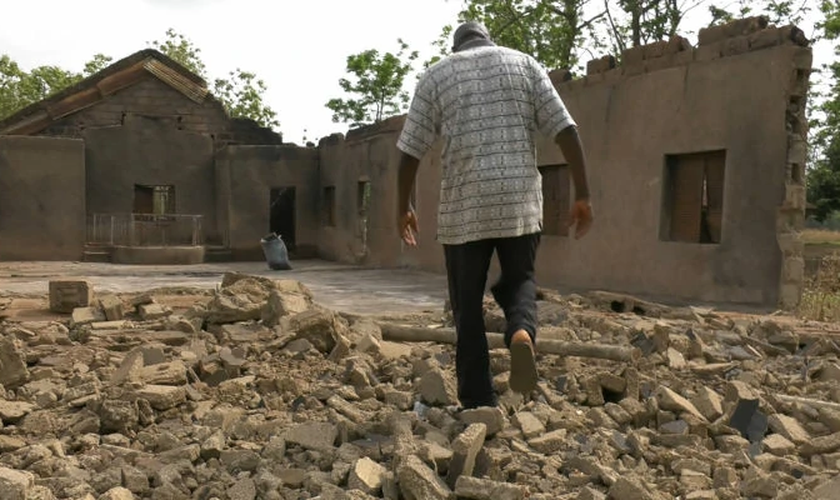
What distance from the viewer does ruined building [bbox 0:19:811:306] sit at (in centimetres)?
731

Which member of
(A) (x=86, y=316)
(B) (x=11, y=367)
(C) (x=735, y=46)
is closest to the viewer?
(B) (x=11, y=367)

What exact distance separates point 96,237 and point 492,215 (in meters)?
16.2

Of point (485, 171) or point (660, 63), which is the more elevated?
point (660, 63)

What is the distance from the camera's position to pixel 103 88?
18328 mm

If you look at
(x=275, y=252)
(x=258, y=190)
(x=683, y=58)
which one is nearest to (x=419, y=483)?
(x=683, y=58)

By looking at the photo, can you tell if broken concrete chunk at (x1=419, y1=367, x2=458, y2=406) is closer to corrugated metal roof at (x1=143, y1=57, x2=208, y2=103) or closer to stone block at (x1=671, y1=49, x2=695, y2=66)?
stone block at (x1=671, y1=49, x2=695, y2=66)

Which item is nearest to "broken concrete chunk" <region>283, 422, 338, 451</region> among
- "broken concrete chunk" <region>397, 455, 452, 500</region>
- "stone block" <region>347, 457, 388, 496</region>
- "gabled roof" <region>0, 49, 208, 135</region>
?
"stone block" <region>347, 457, 388, 496</region>

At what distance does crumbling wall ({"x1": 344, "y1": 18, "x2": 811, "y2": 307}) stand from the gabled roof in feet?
39.0

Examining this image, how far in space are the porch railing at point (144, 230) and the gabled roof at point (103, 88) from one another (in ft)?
8.62

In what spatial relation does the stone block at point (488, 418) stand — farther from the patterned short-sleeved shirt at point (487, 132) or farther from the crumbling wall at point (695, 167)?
the crumbling wall at point (695, 167)

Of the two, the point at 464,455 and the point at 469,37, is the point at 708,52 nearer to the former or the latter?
the point at 469,37

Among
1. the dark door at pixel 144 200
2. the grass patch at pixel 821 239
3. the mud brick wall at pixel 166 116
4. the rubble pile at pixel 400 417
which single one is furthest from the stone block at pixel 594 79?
the grass patch at pixel 821 239

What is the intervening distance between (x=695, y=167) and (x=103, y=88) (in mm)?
14896

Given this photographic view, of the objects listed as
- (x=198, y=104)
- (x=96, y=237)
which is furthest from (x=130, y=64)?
(x=96, y=237)
